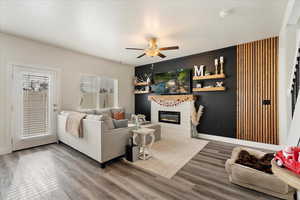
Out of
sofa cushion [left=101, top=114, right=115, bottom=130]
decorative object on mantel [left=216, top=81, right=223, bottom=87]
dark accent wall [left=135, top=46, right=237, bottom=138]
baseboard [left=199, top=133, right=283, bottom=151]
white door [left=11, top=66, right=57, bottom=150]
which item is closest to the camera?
sofa cushion [left=101, top=114, right=115, bottom=130]

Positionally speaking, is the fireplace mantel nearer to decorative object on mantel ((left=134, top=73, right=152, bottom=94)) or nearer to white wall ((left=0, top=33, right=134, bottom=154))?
decorative object on mantel ((left=134, top=73, right=152, bottom=94))

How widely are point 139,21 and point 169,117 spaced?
3544mm

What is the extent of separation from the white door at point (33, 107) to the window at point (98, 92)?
931 mm

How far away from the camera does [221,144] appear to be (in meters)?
3.82

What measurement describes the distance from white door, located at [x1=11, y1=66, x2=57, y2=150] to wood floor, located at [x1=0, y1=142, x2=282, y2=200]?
Result: 0.66m

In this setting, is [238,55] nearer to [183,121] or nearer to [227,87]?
[227,87]

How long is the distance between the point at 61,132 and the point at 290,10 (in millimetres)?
5538

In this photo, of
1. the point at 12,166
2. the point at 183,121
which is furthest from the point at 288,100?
the point at 12,166

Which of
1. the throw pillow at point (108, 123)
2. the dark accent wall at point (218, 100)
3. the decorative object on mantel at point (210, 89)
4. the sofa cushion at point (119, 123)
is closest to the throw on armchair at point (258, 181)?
the sofa cushion at point (119, 123)

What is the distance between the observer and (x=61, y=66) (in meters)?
4.05

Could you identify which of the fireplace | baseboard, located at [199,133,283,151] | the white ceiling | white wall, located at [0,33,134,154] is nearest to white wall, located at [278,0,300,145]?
the white ceiling

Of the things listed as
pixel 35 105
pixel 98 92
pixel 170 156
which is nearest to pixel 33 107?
pixel 35 105

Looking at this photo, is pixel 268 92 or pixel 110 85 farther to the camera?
pixel 110 85

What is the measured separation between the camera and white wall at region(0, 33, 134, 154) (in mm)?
3141
